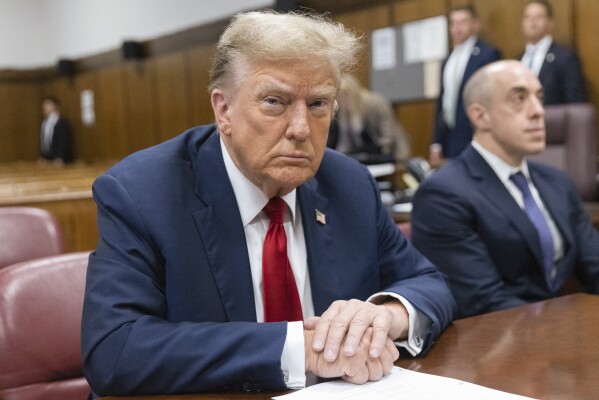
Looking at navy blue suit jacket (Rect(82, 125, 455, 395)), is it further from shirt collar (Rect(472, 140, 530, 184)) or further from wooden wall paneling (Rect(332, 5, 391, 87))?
wooden wall paneling (Rect(332, 5, 391, 87))

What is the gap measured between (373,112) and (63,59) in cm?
1010

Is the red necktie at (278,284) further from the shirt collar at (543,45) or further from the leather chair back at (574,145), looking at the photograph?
the shirt collar at (543,45)

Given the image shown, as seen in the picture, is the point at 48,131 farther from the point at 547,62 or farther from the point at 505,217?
the point at 505,217

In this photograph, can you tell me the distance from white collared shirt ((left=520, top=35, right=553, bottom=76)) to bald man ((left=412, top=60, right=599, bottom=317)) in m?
3.56

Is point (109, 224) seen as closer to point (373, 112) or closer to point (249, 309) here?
point (249, 309)

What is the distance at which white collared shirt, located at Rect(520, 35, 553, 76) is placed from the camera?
6.33 meters

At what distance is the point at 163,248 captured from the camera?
1562 millimetres

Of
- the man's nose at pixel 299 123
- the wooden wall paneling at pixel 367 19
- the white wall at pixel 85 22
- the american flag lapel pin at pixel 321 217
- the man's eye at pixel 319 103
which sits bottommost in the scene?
the american flag lapel pin at pixel 321 217

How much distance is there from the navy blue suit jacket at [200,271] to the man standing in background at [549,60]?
4773 millimetres

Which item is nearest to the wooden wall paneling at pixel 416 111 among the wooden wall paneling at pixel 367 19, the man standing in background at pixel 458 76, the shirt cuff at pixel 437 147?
the wooden wall paneling at pixel 367 19

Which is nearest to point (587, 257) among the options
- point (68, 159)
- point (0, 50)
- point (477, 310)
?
point (477, 310)

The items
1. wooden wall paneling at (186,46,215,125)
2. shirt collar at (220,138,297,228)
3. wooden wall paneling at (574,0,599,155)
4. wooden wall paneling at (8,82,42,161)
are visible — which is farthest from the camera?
wooden wall paneling at (8,82,42,161)

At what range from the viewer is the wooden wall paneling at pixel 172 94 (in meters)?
11.9

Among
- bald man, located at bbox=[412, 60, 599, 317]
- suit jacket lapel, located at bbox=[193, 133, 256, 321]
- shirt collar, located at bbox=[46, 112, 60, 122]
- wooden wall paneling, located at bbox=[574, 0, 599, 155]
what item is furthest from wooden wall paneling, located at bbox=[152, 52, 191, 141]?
suit jacket lapel, located at bbox=[193, 133, 256, 321]
